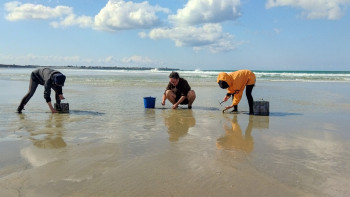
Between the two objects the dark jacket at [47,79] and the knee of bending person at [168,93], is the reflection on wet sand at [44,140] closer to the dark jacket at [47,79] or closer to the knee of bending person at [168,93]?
the dark jacket at [47,79]

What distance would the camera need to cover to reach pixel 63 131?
15.7 ft

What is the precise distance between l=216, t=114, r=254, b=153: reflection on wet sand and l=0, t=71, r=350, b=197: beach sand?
0.04 ft

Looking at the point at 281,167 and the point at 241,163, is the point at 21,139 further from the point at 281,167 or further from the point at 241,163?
the point at 281,167

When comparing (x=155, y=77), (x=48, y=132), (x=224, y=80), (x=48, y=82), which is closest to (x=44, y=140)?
(x=48, y=132)

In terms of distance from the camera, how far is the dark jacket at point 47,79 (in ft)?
22.1

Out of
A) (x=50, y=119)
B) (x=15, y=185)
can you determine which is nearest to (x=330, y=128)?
(x=15, y=185)

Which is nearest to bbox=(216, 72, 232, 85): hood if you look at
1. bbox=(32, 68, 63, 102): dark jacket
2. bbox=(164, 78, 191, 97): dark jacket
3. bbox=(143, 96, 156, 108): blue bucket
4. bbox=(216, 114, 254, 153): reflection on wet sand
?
bbox=(164, 78, 191, 97): dark jacket

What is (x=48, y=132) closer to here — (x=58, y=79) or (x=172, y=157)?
(x=58, y=79)

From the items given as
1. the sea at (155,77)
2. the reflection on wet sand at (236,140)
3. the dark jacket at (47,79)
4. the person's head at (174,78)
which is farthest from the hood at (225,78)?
the sea at (155,77)

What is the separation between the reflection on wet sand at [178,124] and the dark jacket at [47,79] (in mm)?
2754

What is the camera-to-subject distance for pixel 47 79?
22.2ft

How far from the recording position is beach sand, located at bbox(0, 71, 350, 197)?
101 inches

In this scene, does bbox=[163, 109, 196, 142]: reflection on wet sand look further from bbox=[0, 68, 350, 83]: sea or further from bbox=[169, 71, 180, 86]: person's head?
bbox=[0, 68, 350, 83]: sea

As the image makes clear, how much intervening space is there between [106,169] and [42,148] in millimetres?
1265
